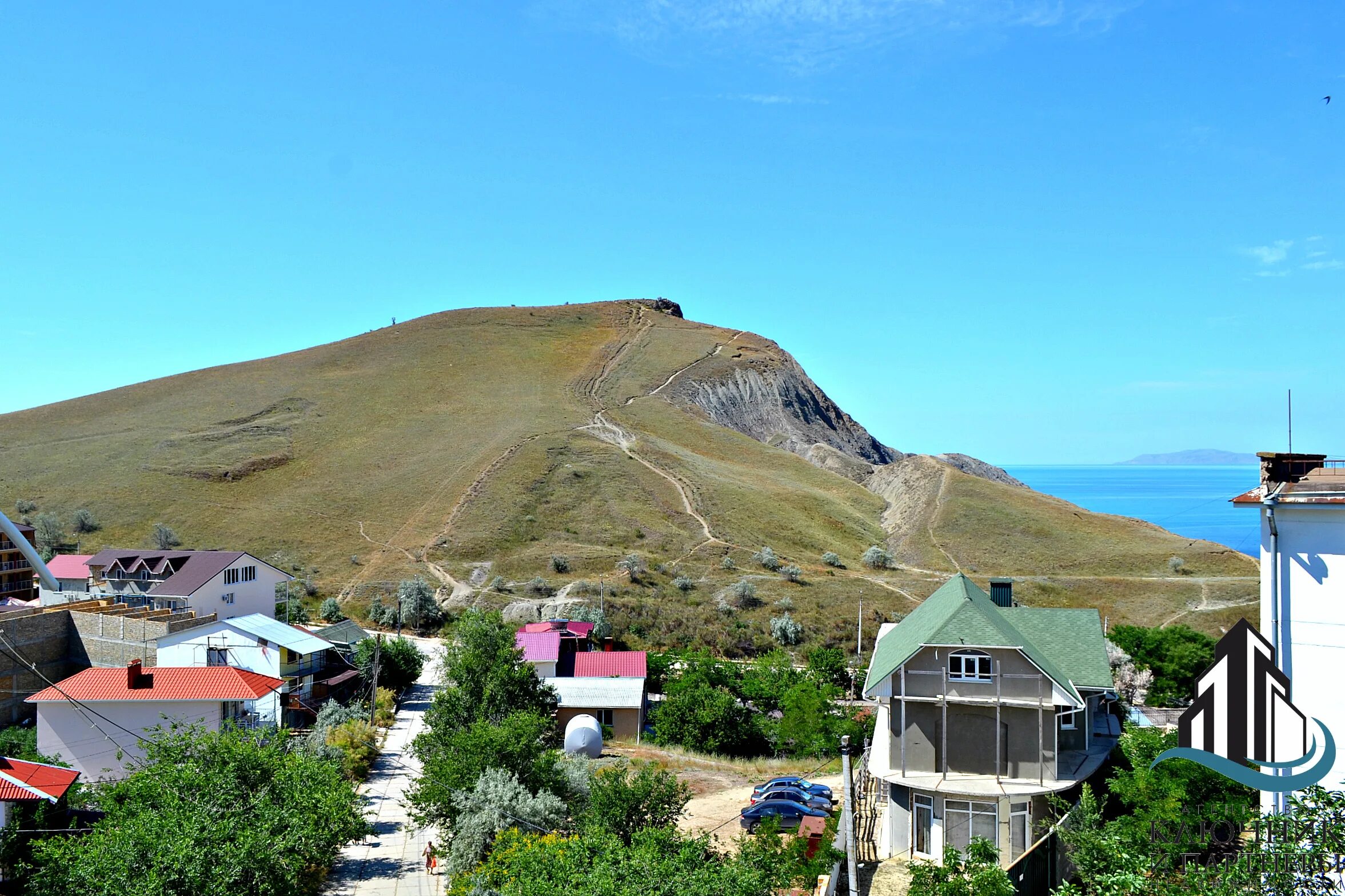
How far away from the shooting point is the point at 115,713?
101 feet

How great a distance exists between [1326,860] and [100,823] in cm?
2077

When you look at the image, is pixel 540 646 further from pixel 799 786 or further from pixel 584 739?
pixel 799 786

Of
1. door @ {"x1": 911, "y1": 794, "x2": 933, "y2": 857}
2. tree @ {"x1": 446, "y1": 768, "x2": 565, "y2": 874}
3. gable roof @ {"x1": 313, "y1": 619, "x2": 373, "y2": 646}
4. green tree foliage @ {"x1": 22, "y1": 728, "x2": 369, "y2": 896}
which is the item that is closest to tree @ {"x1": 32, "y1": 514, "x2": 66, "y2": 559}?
gable roof @ {"x1": 313, "y1": 619, "x2": 373, "y2": 646}

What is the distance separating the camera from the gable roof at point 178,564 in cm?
5044

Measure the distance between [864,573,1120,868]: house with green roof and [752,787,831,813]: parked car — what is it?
88.1 inches

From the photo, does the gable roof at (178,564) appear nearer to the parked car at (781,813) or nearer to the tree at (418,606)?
the tree at (418,606)

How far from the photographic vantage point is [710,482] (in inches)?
3595

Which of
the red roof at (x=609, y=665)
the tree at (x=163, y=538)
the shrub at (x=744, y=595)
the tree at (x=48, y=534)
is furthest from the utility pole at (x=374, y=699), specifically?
the tree at (x=48, y=534)

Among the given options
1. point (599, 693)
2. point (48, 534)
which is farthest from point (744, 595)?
point (48, 534)

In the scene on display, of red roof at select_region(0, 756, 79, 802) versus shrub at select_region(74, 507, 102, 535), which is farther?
shrub at select_region(74, 507, 102, 535)

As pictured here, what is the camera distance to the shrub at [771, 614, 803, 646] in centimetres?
5538

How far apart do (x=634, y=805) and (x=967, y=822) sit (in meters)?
8.04

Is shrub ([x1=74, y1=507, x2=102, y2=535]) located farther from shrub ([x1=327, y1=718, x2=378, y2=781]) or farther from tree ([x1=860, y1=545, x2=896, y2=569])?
tree ([x1=860, y1=545, x2=896, y2=569])

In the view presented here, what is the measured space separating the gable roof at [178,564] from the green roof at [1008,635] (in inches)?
1578
